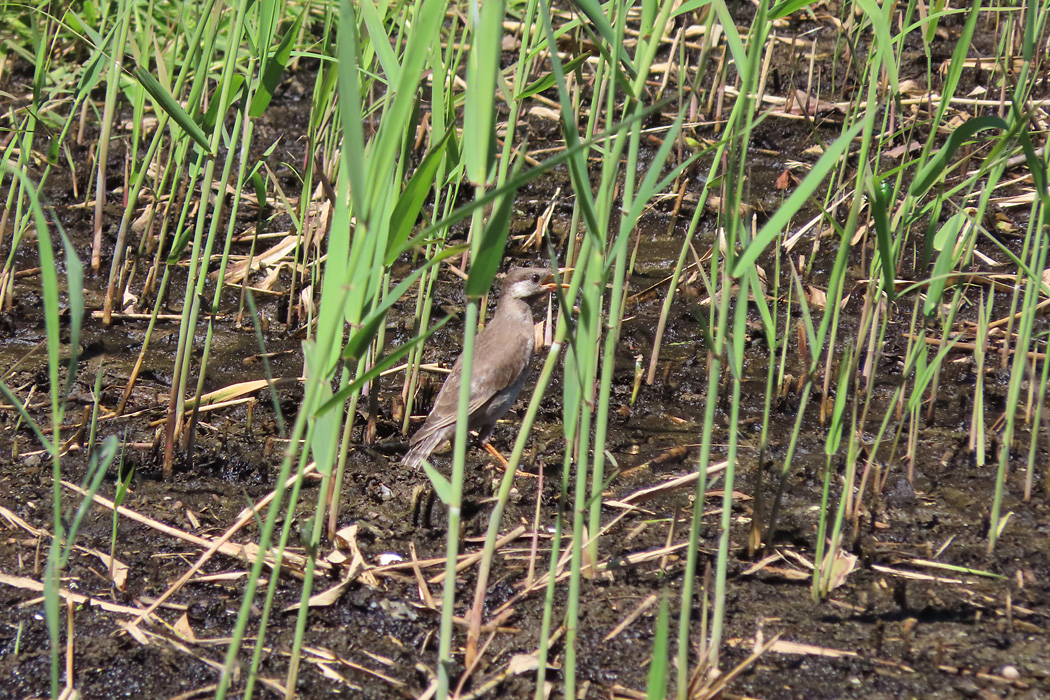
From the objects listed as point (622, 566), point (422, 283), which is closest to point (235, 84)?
point (422, 283)

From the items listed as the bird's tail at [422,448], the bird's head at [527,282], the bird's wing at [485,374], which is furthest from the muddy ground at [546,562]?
the bird's head at [527,282]

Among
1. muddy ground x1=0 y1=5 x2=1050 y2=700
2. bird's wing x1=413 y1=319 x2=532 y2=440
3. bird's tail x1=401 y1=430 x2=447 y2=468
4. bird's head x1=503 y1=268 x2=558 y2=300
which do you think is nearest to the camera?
muddy ground x1=0 y1=5 x2=1050 y2=700

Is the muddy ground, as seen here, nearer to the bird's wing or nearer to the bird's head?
the bird's wing

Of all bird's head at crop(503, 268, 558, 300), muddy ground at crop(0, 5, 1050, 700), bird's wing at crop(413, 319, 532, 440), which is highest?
bird's head at crop(503, 268, 558, 300)

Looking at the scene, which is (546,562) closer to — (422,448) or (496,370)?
(422,448)

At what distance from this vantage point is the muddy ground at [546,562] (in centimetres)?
276

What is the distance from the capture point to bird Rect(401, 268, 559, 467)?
4.03 metres

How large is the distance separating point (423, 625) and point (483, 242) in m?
1.47

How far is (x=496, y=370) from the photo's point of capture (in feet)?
14.9

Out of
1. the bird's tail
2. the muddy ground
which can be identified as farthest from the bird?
the muddy ground

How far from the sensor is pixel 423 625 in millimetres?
2992

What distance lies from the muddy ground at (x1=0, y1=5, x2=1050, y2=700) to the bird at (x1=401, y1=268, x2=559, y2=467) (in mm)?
132

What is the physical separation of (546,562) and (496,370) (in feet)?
4.56

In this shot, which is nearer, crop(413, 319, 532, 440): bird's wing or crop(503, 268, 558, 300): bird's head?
crop(413, 319, 532, 440): bird's wing
